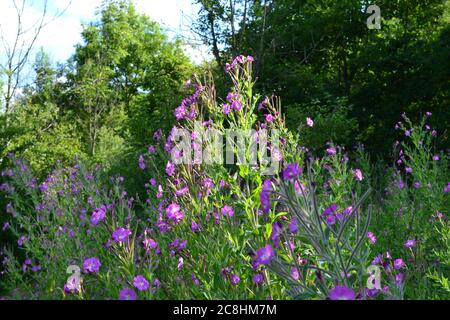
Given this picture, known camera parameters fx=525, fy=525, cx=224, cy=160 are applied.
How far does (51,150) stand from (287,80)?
8871 millimetres

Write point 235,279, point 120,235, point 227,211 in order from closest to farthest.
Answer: point 120,235, point 235,279, point 227,211

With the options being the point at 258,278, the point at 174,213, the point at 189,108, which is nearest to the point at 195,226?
the point at 174,213

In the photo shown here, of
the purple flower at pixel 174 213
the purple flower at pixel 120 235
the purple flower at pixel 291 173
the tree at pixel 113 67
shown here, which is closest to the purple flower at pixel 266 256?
the purple flower at pixel 291 173

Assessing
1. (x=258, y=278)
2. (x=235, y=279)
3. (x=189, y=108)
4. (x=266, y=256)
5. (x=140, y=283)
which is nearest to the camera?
(x=266, y=256)

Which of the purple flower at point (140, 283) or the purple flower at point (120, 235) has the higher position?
the purple flower at point (120, 235)

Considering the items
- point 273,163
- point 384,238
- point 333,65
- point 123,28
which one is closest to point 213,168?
point 273,163

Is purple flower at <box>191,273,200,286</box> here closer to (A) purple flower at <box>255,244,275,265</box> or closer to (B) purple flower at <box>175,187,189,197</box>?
(B) purple flower at <box>175,187,189,197</box>

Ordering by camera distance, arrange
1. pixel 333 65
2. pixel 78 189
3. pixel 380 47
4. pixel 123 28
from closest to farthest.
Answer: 1. pixel 78 189
2. pixel 380 47
3. pixel 333 65
4. pixel 123 28

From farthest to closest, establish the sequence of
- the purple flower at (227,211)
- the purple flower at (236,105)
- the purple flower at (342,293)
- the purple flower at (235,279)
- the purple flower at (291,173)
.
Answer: the purple flower at (236,105)
the purple flower at (227,211)
the purple flower at (235,279)
the purple flower at (291,173)
the purple flower at (342,293)

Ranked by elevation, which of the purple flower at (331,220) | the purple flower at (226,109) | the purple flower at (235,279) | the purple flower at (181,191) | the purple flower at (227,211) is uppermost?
the purple flower at (226,109)

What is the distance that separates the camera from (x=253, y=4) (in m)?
15.7

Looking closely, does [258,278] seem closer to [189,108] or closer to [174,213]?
[174,213]

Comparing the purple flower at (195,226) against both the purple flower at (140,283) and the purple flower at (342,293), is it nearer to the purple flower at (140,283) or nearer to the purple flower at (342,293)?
the purple flower at (140,283)

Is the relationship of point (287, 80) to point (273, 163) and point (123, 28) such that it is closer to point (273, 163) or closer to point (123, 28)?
point (273, 163)
